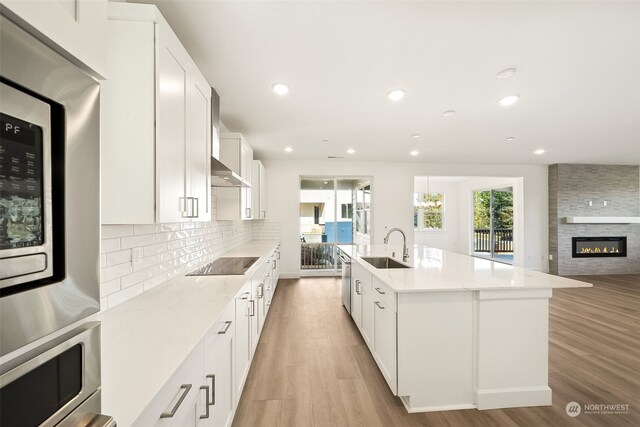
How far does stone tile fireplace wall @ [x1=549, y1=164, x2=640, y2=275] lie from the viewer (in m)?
6.30

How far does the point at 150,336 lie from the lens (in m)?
1.13

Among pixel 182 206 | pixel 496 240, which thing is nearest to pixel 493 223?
pixel 496 240

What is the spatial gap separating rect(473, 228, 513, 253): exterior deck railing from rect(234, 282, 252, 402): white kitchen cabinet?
348 inches

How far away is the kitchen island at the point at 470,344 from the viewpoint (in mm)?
1912

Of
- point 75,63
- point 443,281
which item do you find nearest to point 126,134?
point 75,63

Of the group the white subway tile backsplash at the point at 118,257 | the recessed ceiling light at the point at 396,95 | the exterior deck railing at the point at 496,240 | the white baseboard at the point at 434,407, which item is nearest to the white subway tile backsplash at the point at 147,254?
the white subway tile backsplash at the point at 118,257

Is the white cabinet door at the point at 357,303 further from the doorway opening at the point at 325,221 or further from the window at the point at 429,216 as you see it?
the window at the point at 429,216

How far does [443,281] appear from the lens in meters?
2.01

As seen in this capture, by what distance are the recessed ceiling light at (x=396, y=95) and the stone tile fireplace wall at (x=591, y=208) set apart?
5794 millimetres

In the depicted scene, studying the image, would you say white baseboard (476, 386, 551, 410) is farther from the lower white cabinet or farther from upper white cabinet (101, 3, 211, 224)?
upper white cabinet (101, 3, 211, 224)

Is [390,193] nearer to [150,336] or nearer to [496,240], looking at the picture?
[496,240]

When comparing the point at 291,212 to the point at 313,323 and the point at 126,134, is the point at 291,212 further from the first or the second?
the point at 126,134

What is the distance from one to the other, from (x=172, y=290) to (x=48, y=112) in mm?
1602

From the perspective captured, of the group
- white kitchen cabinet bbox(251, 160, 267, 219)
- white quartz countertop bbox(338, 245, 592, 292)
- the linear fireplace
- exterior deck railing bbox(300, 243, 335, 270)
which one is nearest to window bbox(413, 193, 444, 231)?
the linear fireplace
